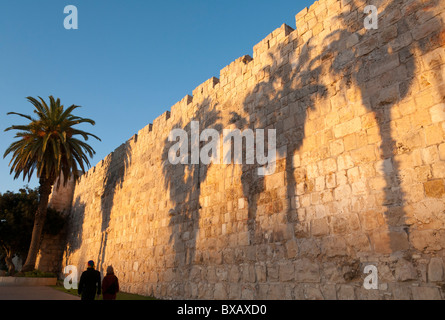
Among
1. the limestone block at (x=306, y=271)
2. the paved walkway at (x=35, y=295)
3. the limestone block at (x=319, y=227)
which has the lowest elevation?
the paved walkway at (x=35, y=295)

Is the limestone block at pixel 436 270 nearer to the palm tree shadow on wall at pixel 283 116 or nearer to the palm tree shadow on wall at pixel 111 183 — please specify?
the palm tree shadow on wall at pixel 283 116

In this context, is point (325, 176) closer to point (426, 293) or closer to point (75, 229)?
point (426, 293)

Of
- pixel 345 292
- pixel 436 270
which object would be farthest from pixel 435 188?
pixel 345 292

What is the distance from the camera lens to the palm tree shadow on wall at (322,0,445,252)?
486 centimetres

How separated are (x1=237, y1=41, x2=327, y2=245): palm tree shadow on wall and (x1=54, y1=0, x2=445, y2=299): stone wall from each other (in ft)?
0.09

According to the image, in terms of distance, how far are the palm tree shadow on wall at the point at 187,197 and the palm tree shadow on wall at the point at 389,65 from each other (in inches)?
155

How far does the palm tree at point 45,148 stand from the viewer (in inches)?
647

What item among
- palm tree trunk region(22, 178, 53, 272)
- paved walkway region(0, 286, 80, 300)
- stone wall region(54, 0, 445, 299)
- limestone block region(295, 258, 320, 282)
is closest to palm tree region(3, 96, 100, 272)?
palm tree trunk region(22, 178, 53, 272)

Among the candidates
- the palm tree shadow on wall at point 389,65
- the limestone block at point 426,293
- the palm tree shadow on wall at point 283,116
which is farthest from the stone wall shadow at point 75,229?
the limestone block at point 426,293

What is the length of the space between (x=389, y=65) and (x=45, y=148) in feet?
49.9

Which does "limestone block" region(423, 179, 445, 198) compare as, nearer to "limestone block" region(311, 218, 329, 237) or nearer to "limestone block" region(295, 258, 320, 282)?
"limestone block" region(311, 218, 329, 237)

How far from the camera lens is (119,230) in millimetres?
13164
